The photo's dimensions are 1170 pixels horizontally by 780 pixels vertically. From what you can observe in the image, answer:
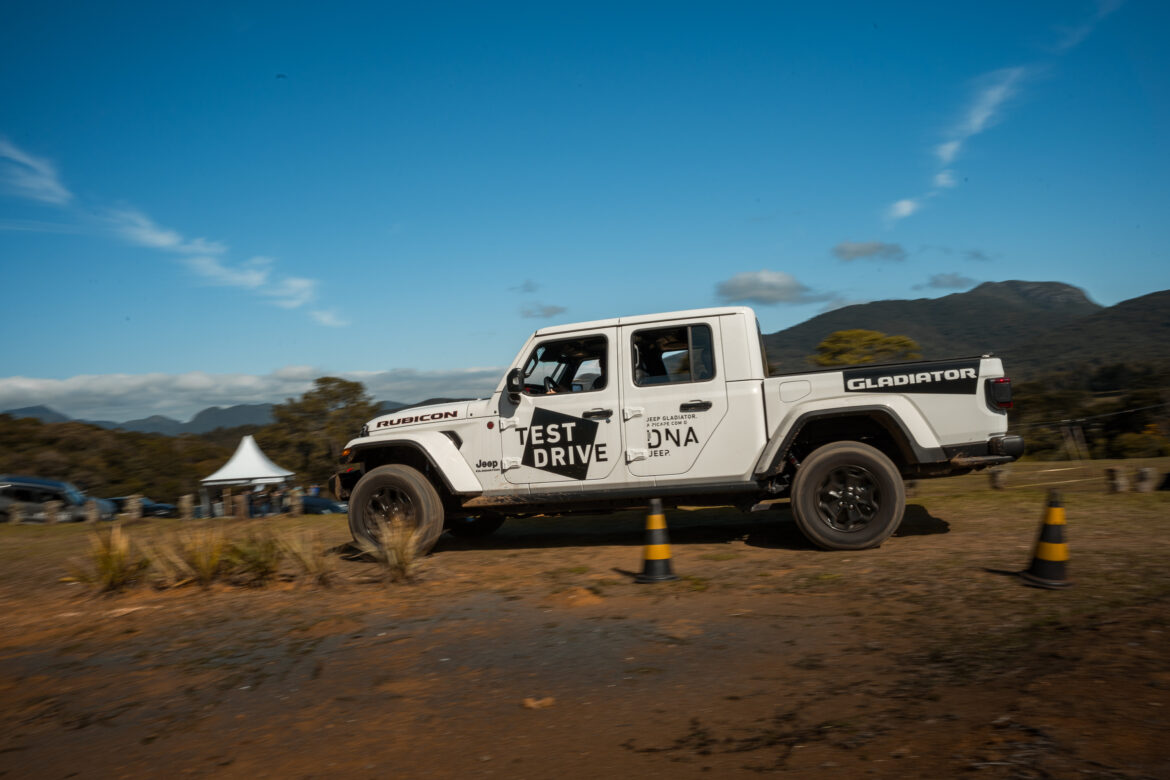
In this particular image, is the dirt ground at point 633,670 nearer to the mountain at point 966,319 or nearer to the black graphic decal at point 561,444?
the black graphic decal at point 561,444

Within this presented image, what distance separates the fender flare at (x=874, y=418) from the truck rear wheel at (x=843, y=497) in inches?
8.4

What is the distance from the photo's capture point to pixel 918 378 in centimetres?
637

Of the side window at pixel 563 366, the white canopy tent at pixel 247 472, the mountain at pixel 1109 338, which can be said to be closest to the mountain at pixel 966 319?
the mountain at pixel 1109 338

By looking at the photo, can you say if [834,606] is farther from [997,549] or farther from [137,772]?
[137,772]

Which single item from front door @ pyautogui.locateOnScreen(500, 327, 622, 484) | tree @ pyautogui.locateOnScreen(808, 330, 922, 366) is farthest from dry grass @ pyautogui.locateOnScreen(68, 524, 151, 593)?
tree @ pyautogui.locateOnScreen(808, 330, 922, 366)

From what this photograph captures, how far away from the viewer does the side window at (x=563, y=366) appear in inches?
288

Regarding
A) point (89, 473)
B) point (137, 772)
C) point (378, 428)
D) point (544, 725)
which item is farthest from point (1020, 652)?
point (89, 473)

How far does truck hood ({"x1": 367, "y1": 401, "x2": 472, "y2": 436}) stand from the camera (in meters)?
7.57

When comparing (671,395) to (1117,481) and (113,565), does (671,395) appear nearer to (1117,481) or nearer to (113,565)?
(113,565)

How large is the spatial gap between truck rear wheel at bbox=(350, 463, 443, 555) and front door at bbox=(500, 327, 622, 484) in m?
0.79

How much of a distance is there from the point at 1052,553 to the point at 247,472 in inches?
880

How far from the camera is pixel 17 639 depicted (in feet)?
18.7

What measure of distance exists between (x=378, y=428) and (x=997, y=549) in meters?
5.49

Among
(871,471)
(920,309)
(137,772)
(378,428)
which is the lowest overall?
(137,772)
